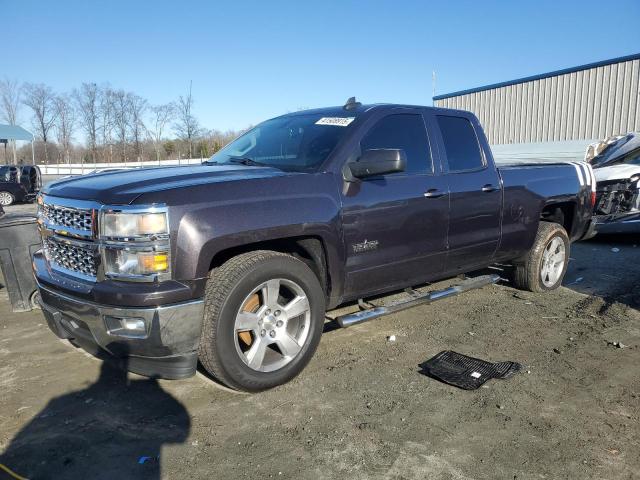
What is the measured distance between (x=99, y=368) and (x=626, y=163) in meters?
9.17

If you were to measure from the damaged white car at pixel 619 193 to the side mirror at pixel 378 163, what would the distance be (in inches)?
254

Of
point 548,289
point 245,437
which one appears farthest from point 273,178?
point 548,289

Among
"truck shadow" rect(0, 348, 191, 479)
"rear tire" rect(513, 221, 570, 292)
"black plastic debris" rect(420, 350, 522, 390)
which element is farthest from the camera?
"rear tire" rect(513, 221, 570, 292)

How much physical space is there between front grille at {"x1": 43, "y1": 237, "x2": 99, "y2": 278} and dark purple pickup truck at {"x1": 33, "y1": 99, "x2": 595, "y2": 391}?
0.04ft

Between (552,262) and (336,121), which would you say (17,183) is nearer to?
(336,121)

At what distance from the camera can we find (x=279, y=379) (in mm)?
3527

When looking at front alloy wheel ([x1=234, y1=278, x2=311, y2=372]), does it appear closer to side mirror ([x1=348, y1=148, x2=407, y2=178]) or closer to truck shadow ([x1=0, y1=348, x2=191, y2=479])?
truck shadow ([x1=0, y1=348, x2=191, y2=479])

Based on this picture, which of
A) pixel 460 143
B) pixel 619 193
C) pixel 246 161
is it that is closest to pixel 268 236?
pixel 246 161

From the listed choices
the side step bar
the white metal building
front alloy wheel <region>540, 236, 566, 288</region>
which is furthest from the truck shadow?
the white metal building

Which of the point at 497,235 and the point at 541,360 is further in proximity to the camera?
the point at 497,235

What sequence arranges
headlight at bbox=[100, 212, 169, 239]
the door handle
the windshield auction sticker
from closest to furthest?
headlight at bbox=[100, 212, 169, 239] < the windshield auction sticker < the door handle

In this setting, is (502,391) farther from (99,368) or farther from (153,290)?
(99,368)

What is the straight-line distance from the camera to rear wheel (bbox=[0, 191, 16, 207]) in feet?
65.4

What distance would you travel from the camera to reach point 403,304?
14.4 feet
